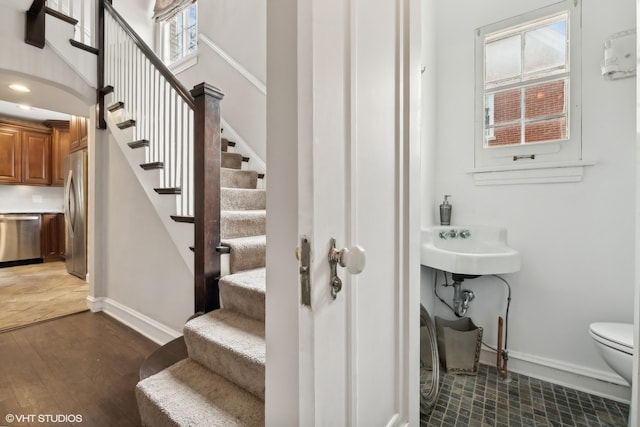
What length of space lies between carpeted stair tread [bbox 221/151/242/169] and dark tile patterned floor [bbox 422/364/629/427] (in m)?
2.42

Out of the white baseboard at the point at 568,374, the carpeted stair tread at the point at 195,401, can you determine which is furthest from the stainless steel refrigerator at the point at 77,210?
the white baseboard at the point at 568,374

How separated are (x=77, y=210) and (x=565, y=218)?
16.7 feet

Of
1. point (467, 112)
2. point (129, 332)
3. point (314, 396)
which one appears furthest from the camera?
point (129, 332)

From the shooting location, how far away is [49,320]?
2.50 metres

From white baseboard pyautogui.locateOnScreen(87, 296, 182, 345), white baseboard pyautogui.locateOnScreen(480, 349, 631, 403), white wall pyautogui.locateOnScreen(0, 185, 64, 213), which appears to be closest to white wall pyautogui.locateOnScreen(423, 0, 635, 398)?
white baseboard pyautogui.locateOnScreen(480, 349, 631, 403)

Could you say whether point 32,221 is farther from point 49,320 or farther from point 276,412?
point 276,412

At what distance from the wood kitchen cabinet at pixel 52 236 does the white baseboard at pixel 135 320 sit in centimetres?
330

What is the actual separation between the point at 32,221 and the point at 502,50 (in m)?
6.86

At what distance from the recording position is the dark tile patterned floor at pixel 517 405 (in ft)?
4.68

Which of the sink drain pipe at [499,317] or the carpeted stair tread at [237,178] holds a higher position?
the carpeted stair tread at [237,178]

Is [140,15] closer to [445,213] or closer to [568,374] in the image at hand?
[445,213]

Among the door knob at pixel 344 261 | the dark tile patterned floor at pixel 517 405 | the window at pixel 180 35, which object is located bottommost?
the dark tile patterned floor at pixel 517 405

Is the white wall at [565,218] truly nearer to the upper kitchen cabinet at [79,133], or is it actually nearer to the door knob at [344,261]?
the door knob at [344,261]

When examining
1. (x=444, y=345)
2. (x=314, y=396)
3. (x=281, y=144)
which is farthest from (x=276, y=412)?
(x=444, y=345)
